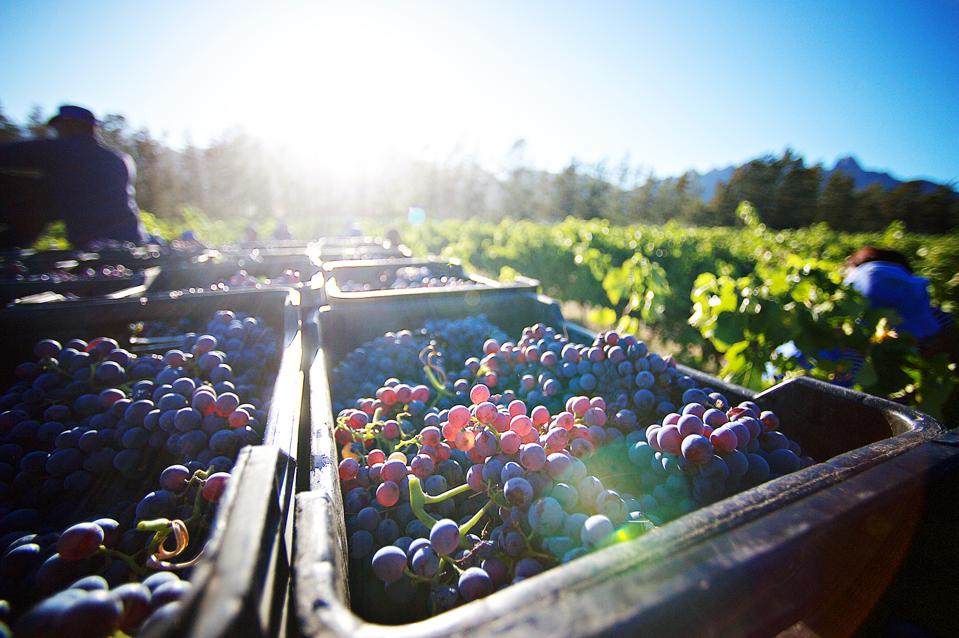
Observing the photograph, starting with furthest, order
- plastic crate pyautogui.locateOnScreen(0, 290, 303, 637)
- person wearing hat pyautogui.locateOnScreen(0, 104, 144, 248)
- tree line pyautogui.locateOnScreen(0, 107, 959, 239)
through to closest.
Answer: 1. tree line pyautogui.locateOnScreen(0, 107, 959, 239)
2. person wearing hat pyautogui.locateOnScreen(0, 104, 144, 248)
3. plastic crate pyautogui.locateOnScreen(0, 290, 303, 637)

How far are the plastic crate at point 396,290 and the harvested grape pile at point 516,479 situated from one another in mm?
906

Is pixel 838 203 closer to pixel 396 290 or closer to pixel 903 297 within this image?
pixel 903 297

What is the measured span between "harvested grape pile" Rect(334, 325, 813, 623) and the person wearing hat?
166 inches

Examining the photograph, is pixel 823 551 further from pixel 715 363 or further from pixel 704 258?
pixel 704 258

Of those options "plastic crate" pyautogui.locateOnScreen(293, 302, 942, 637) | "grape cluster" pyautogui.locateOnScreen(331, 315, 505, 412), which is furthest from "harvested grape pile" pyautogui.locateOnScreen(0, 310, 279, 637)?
"grape cluster" pyautogui.locateOnScreen(331, 315, 505, 412)

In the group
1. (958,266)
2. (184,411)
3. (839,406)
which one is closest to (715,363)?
(958,266)

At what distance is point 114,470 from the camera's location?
1.13 m

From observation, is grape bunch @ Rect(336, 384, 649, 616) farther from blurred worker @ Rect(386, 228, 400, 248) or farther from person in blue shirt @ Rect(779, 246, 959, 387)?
blurred worker @ Rect(386, 228, 400, 248)

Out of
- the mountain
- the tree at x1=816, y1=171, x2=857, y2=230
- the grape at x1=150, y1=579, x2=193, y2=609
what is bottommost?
the grape at x1=150, y1=579, x2=193, y2=609

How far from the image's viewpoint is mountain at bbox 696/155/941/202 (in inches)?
1457

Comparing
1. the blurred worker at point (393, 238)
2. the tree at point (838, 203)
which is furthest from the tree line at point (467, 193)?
the blurred worker at point (393, 238)

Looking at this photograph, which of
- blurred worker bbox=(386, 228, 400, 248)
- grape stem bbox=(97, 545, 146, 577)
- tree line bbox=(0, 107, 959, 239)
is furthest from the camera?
tree line bbox=(0, 107, 959, 239)

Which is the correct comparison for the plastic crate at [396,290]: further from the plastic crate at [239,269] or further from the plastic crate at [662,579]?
the plastic crate at [662,579]

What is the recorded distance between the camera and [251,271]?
372cm
